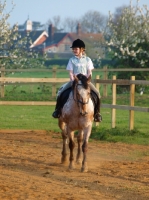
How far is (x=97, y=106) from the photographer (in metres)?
13.7

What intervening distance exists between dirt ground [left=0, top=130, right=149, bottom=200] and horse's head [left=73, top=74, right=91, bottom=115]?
52.5 inches

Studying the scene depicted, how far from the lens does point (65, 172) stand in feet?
41.3

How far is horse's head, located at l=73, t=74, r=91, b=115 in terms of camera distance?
→ 1260cm

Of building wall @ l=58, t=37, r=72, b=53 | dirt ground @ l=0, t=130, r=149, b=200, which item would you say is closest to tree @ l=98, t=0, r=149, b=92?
dirt ground @ l=0, t=130, r=149, b=200

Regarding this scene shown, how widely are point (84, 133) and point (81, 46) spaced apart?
1767 mm

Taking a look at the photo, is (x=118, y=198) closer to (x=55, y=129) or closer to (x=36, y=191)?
(x=36, y=191)

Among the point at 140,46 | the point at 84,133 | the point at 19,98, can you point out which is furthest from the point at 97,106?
the point at 140,46

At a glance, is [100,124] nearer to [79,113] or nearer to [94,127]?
[94,127]

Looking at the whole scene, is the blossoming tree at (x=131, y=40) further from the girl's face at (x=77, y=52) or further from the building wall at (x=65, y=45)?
the building wall at (x=65, y=45)

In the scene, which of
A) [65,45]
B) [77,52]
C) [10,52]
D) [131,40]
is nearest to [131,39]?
[131,40]

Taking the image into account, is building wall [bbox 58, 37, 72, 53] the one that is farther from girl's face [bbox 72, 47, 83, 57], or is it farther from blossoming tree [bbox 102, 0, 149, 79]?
girl's face [bbox 72, 47, 83, 57]

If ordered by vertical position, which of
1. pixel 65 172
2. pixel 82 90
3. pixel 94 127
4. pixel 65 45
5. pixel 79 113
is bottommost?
pixel 94 127

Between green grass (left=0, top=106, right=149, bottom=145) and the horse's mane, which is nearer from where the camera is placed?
the horse's mane

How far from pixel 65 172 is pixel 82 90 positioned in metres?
1.61
